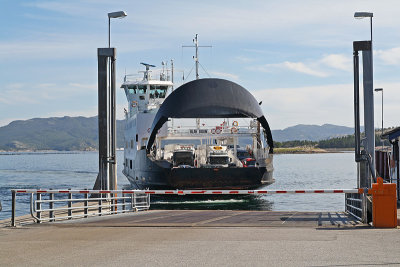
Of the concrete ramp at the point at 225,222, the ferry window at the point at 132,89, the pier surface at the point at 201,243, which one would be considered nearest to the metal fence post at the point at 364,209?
the concrete ramp at the point at 225,222

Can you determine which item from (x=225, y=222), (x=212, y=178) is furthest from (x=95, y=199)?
(x=212, y=178)

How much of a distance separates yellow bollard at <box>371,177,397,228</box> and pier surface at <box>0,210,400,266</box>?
419 millimetres

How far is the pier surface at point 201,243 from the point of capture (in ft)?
28.4

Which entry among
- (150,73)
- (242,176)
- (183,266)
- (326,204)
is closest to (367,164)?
(183,266)

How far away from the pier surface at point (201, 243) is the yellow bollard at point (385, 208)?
419 mm

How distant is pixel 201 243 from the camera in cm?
1039

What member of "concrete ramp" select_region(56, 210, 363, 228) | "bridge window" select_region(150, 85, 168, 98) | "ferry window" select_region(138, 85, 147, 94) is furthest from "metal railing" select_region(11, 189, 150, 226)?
"ferry window" select_region(138, 85, 147, 94)

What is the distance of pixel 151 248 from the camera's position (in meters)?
→ 9.86

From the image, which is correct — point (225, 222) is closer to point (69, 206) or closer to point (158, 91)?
point (69, 206)

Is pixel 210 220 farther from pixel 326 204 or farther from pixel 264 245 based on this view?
pixel 326 204

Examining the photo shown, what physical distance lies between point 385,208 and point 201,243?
4787mm

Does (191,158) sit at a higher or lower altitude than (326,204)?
higher

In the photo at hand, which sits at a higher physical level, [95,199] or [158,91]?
[158,91]

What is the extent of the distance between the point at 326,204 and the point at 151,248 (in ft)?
87.8
